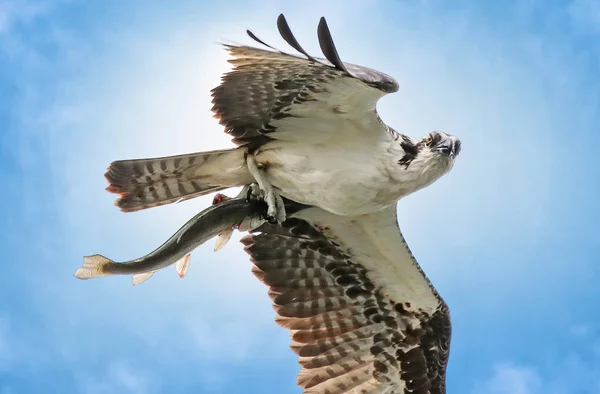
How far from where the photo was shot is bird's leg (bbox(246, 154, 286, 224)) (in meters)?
9.27

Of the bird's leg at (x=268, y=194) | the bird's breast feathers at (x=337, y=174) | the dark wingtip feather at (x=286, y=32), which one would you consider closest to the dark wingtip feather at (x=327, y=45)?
the dark wingtip feather at (x=286, y=32)

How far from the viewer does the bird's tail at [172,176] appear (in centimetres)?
923

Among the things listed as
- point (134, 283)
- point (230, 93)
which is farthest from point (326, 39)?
point (134, 283)

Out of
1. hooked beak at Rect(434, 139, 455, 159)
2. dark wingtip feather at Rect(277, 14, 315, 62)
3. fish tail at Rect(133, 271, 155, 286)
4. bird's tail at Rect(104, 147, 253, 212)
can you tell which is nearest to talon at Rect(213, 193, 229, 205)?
bird's tail at Rect(104, 147, 253, 212)

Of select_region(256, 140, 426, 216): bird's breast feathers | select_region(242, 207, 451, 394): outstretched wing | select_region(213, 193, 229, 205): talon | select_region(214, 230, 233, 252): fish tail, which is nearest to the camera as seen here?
select_region(256, 140, 426, 216): bird's breast feathers

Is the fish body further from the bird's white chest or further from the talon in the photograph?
the bird's white chest

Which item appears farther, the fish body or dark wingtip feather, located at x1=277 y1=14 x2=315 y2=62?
the fish body

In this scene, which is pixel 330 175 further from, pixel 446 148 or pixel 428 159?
pixel 446 148

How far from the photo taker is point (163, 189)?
9.41 meters

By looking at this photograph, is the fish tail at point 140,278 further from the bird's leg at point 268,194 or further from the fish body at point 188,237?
the bird's leg at point 268,194

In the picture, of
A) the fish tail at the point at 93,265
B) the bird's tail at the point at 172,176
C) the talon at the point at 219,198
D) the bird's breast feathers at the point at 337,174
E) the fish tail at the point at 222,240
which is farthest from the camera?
the fish tail at the point at 222,240

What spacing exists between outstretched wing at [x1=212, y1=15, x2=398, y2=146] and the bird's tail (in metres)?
0.28

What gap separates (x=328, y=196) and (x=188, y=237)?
1354mm

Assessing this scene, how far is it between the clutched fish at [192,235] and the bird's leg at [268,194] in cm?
10
